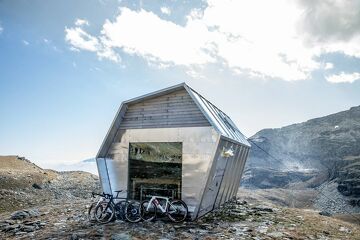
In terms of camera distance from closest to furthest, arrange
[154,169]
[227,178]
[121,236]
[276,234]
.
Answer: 1. [121,236]
2. [276,234]
3. [154,169]
4. [227,178]

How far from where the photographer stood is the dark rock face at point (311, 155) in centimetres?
7526

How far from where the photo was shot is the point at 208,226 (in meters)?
10.1

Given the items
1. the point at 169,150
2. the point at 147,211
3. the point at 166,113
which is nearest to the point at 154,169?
the point at 169,150

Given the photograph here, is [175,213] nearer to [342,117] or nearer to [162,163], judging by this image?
[162,163]

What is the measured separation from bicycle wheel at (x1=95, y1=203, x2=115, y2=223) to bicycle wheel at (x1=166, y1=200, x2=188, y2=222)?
7.43ft

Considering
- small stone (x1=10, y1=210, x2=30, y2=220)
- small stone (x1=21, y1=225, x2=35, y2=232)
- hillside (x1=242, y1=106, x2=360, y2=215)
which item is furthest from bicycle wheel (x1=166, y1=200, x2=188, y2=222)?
hillside (x1=242, y1=106, x2=360, y2=215)

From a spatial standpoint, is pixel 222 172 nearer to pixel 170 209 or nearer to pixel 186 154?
pixel 186 154

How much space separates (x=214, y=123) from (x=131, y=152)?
4103 mm

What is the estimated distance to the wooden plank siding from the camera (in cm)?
1177

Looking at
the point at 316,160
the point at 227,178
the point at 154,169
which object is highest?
the point at 154,169

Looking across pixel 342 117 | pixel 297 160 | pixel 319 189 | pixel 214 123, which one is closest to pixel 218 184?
pixel 214 123

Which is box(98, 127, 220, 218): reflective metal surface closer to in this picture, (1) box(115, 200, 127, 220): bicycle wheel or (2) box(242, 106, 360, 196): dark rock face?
(1) box(115, 200, 127, 220): bicycle wheel

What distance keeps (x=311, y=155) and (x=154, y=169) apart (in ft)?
401

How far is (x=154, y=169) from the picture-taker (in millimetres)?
12289
